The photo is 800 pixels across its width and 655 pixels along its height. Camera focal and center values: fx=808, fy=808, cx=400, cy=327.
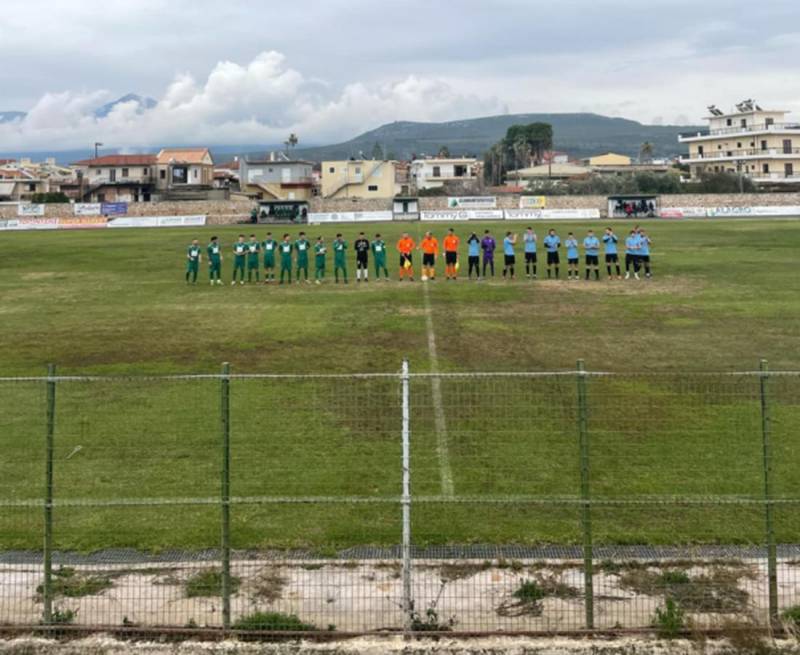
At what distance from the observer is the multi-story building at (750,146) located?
9269 centimetres

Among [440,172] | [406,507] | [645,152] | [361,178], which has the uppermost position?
[645,152]

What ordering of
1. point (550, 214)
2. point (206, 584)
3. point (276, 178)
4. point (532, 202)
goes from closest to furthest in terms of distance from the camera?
point (206, 584) < point (550, 214) < point (532, 202) < point (276, 178)

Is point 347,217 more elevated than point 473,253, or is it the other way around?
point 347,217

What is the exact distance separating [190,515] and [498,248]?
1206 inches

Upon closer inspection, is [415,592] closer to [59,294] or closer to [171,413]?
[171,413]

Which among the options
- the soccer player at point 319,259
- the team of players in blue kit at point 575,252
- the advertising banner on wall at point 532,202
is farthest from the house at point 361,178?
the team of players in blue kit at point 575,252

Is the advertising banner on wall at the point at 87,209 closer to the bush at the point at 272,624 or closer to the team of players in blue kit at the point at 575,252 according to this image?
the team of players in blue kit at the point at 575,252

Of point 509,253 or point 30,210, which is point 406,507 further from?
point 30,210

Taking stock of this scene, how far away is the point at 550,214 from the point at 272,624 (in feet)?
188

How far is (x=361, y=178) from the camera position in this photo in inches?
3588

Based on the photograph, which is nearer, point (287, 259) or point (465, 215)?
point (287, 259)

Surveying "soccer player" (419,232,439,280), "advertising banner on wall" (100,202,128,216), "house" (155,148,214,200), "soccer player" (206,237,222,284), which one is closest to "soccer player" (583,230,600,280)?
"soccer player" (419,232,439,280)

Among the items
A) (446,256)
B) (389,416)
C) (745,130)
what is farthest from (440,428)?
(745,130)

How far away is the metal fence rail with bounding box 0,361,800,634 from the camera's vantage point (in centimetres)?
636
